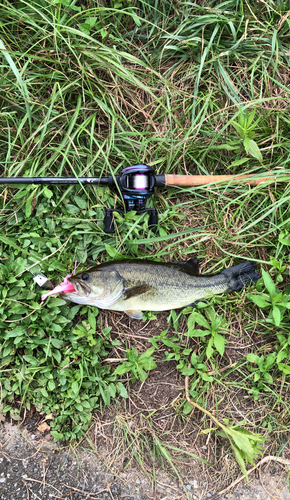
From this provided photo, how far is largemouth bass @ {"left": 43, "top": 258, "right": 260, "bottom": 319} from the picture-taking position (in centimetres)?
264

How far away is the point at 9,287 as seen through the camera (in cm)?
268

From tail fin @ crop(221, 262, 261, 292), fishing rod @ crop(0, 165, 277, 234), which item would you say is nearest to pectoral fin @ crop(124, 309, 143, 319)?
fishing rod @ crop(0, 165, 277, 234)

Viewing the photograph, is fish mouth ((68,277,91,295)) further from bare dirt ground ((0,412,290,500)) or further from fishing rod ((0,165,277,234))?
bare dirt ground ((0,412,290,500))

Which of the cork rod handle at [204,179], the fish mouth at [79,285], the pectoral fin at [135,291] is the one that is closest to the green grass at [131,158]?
the cork rod handle at [204,179]

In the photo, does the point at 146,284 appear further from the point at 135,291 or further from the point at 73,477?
the point at 73,477

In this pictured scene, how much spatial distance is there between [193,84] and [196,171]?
2.97 ft

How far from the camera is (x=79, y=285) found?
2.62 metres

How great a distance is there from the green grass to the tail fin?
0.40ft

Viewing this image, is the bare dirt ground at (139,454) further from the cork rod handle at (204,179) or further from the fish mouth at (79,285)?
the cork rod handle at (204,179)

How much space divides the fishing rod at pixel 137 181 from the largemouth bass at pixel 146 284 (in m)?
0.42

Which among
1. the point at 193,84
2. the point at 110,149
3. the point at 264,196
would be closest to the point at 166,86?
the point at 193,84

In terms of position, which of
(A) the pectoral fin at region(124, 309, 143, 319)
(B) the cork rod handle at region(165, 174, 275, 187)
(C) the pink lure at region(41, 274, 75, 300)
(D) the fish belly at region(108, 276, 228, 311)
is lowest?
(A) the pectoral fin at region(124, 309, 143, 319)

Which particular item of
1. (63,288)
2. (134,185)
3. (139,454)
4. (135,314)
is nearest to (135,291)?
(135,314)

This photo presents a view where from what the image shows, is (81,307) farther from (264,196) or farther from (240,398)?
(264,196)
